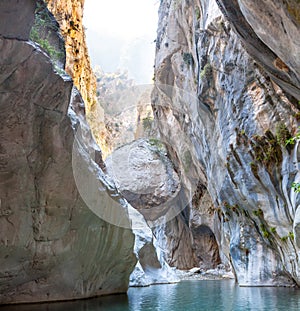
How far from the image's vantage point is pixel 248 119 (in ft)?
51.9

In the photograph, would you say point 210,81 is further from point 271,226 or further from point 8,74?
point 8,74

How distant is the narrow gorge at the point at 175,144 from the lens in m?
8.82

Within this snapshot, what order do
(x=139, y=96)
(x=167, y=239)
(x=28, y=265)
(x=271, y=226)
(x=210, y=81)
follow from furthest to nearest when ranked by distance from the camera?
1. (x=139, y=96)
2. (x=167, y=239)
3. (x=210, y=81)
4. (x=271, y=226)
5. (x=28, y=265)

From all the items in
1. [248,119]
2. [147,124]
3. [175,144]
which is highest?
[147,124]

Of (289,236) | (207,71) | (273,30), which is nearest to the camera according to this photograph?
(273,30)

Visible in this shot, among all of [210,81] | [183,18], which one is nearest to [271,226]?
[210,81]

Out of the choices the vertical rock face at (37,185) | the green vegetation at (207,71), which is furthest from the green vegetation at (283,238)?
the green vegetation at (207,71)

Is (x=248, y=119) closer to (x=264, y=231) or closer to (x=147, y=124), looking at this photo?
(x=264, y=231)

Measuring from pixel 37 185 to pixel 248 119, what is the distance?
9.64 meters

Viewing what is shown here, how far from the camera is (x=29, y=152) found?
9484 millimetres

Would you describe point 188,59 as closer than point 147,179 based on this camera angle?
Yes

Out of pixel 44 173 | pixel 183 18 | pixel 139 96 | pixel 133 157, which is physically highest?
pixel 139 96

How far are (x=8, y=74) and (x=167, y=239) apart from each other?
100ft

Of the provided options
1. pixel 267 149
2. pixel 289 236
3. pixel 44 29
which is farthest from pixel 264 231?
pixel 44 29
